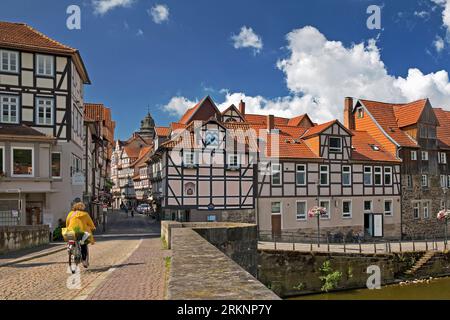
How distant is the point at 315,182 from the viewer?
30.8 metres

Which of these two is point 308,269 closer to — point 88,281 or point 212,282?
point 88,281

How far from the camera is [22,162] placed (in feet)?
76.7

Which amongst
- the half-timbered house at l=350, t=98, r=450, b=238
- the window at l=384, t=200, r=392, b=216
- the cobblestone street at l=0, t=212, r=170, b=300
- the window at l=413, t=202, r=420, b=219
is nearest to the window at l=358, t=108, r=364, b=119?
the half-timbered house at l=350, t=98, r=450, b=238

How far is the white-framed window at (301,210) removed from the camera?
3020 cm

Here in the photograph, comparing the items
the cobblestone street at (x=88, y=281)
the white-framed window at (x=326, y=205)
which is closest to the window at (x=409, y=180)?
the white-framed window at (x=326, y=205)

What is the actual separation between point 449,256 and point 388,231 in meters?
8.60

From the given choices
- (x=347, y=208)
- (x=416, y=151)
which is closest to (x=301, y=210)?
(x=347, y=208)

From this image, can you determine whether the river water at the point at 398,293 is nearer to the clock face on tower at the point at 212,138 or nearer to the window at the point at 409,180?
the clock face on tower at the point at 212,138

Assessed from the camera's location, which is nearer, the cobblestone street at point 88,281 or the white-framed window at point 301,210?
the cobblestone street at point 88,281


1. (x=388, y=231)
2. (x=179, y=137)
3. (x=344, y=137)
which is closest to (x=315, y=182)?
(x=344, y=137)

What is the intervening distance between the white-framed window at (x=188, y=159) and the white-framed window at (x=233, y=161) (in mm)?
2636
